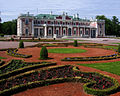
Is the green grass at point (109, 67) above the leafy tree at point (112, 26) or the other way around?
the other way around

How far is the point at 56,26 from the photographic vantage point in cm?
6216

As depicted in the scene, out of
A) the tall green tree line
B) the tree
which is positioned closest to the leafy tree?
the tall green tree line

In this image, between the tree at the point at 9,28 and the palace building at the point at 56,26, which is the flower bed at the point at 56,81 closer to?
the palace building at the point at 56,26

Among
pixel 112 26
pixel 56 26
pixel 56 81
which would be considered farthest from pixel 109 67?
pixel 112 26

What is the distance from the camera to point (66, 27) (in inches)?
2534

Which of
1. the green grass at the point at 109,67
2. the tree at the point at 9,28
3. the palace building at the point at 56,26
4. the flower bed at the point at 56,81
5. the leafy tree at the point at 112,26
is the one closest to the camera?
the flower bed at the point at 56,81

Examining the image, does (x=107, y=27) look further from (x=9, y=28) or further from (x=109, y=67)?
(x=109, y=67)

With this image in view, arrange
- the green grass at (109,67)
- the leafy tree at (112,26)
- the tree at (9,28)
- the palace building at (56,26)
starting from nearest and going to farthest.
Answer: the green grass at (109,67)
the palace building at (56,26)
the tree at (9,28)
the leafy tree at (112,26)

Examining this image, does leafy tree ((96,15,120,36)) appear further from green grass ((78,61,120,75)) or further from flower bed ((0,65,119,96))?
flower bed ((0,65,119,96))

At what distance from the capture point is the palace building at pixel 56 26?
59.0 m

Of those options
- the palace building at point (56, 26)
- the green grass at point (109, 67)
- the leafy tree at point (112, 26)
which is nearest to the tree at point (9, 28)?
the palace building at point (56, 26)

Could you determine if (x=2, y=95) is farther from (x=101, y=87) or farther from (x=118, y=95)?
(x=118, y=95)

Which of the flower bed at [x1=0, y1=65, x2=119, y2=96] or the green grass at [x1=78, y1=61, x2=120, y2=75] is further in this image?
the green grass at [x1=78, y1=61, x2=120, y2=75]

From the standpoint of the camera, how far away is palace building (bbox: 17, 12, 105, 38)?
59000 millimetres
